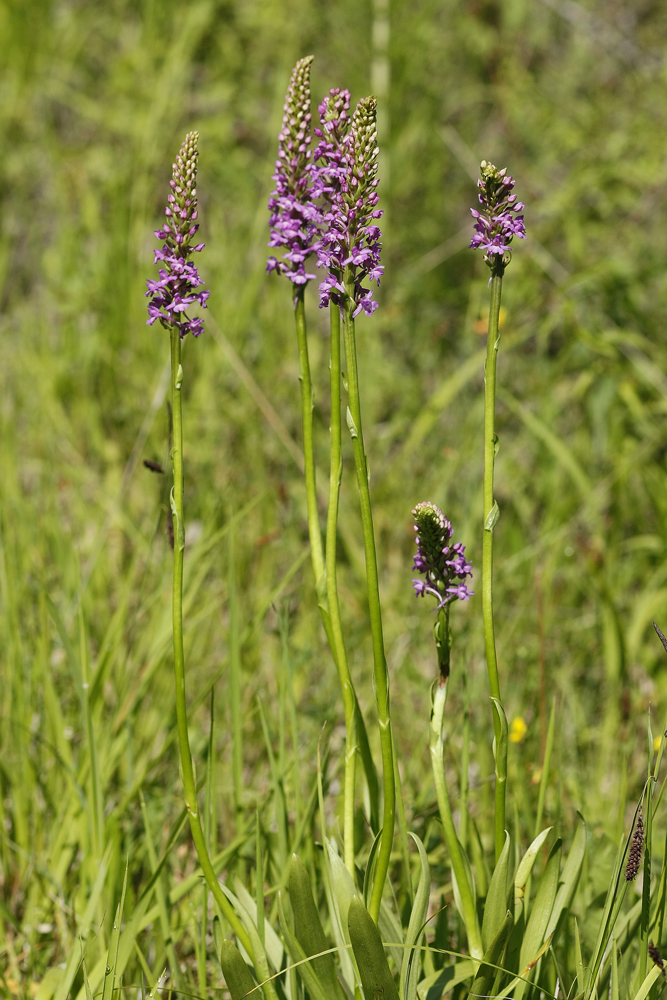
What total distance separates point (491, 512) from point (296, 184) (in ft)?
2.37

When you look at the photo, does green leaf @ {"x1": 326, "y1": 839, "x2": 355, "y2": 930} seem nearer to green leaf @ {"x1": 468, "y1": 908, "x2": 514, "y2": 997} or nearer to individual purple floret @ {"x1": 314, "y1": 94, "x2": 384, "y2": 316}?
green leaf @ {"x1": 468, "y1": 908, "x2": 514, "y2": 997}

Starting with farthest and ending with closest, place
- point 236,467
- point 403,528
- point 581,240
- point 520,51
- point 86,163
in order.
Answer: point 520,51 → point 86,163 → point 581,240 → point 236,467 → point 403,528


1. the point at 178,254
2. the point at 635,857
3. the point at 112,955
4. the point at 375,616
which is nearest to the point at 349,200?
the point at 178,254

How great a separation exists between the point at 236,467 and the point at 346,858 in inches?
115

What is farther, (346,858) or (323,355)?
(323,355)

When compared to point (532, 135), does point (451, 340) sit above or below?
below

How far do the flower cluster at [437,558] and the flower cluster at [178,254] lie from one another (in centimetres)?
55

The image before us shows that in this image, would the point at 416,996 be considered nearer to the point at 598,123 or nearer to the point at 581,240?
the point at 581,240

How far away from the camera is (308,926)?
1.61m

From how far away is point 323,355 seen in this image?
535cm

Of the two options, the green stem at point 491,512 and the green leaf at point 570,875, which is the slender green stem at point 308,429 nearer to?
the green stem at point 491,512

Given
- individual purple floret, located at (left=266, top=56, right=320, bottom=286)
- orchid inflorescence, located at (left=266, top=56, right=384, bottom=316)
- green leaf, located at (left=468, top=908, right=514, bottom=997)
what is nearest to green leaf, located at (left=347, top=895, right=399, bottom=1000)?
green leaf, located at (left=468, top=908, right=514, bottom=997)

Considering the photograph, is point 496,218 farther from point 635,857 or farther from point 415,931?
point 415,931

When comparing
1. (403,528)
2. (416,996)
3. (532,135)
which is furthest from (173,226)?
(532,135)
